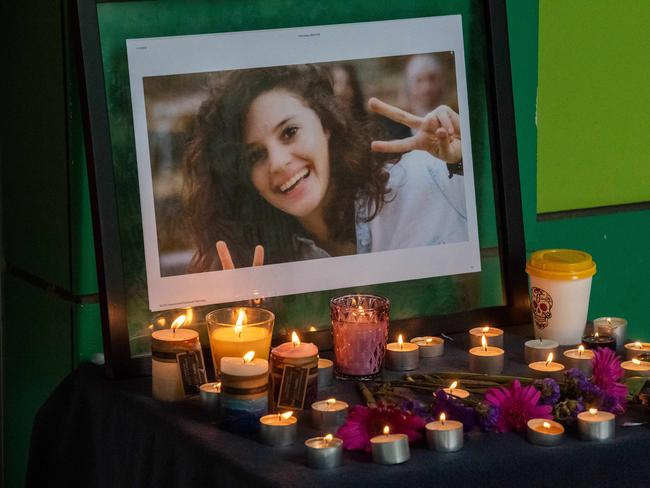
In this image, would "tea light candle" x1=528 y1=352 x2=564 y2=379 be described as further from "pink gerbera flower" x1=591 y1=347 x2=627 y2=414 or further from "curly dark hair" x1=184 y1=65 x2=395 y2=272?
"curly dark hair" x1=184 y1=65 x2=395 y2=272

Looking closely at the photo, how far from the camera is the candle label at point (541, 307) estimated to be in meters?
1.61

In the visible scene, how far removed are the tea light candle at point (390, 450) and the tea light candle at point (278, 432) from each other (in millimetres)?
101

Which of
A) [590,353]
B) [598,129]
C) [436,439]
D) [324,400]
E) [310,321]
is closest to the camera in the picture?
[436,439]

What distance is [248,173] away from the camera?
1572 millimetres

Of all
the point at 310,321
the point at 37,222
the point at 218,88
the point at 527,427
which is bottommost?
the point at 527,427

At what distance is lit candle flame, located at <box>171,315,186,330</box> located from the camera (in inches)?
58.6

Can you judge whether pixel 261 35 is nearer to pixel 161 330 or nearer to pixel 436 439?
pixel 161 330

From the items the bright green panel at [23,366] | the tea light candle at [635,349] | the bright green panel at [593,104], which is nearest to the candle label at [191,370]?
the bright green panel at [23,366]

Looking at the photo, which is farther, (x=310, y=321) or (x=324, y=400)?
(x=310, y=321)

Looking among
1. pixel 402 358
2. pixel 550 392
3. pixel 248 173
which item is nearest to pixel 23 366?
pixel 248 173

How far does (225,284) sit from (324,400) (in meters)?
0.25

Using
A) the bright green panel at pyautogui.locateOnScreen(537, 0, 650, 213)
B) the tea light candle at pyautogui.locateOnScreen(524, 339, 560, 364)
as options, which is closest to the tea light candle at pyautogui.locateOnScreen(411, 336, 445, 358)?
the tea light candle at pyautogui.locateOnScreen(524, 339, 560, 364)

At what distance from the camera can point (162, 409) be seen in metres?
1.40

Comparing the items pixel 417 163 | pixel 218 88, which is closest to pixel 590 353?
pixel 417 163
